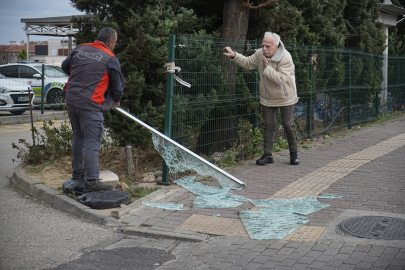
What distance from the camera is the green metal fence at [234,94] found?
668 cm

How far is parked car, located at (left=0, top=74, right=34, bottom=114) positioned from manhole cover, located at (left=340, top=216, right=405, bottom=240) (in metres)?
13.7

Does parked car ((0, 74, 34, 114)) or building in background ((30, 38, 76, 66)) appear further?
building in background ((30, 38, 76, 66))

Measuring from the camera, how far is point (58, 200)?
5648mm

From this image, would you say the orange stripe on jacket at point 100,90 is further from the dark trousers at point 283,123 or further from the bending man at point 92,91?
the dark trousers at point 283,123

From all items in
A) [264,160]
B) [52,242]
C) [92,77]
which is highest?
[92,77]

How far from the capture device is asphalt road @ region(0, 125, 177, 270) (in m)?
3.99

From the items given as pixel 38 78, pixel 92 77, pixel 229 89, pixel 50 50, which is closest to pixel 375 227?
pixel 92 77

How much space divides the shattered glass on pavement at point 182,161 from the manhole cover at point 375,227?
1836mm

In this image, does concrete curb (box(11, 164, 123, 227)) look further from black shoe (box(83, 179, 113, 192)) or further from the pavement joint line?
black shoe (box(83, 179, 113, 192))

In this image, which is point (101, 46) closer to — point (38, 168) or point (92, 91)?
point (92, 91)

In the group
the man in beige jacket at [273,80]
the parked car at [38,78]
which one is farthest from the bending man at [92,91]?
the parked car at [38,78]

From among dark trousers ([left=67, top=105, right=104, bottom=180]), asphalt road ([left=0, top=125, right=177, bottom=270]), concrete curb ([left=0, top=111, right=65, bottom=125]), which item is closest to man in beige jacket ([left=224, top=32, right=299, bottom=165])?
dark trousers ([left=67, top=105, right=104, bottom=180])

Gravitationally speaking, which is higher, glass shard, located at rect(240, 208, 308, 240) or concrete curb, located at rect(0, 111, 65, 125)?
concrete curb, located at rect(0, 111, 65, 125)

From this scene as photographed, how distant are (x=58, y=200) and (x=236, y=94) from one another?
11.6ft
